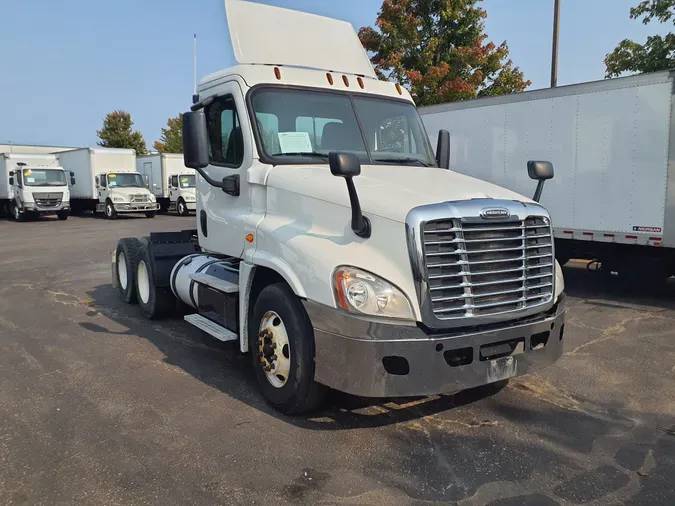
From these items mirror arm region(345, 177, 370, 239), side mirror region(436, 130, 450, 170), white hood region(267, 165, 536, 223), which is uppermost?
side mirror region(436, 130, 450, 170)

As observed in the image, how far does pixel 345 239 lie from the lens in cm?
391

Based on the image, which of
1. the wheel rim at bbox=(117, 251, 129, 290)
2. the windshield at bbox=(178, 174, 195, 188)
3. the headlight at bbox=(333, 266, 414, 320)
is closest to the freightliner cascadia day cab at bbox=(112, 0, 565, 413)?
the headlight at bbox=(333, 266, 414, 320)

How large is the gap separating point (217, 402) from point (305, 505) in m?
1.66

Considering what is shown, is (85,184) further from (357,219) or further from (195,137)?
(357,219)

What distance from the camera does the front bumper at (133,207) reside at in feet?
90.3

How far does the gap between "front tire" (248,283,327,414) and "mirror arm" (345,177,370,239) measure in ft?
2.24

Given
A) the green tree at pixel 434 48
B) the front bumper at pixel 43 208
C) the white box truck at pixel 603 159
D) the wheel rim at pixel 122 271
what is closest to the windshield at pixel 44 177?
the front bumper at pixel 43 208

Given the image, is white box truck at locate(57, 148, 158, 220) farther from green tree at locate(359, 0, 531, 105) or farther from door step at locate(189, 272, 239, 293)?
door step at locate(189, 272, 239, 293)

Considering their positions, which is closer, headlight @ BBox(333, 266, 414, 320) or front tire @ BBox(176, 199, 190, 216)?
headlight @ BBox(333, 266, 414, 320)

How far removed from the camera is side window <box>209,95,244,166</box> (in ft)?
16.1

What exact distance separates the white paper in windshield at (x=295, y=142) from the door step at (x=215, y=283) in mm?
1269

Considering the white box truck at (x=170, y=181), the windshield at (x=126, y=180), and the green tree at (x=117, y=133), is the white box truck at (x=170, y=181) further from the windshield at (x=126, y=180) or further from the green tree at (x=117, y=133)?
the green tree at (x=117, y=133)

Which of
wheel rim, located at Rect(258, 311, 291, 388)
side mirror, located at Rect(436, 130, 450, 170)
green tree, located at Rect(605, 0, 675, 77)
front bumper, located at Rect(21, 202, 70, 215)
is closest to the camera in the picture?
wheel rim, located at Rect(258, 311, 291, 388)

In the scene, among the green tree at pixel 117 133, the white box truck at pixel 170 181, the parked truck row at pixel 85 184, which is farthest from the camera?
the green tree at pixel 117 133
